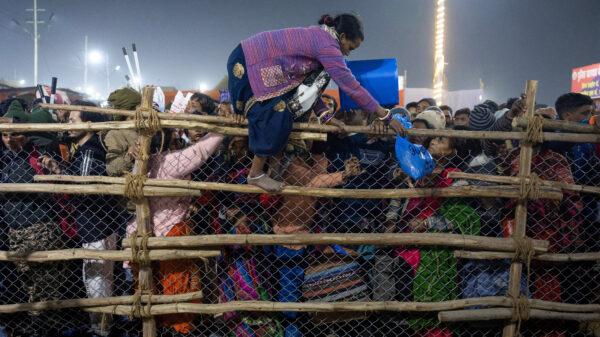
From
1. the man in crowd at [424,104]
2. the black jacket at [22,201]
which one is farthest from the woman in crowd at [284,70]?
the man in crowd at [424,104]

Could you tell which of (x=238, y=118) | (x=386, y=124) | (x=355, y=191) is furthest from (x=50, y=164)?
(x=386, y=124)

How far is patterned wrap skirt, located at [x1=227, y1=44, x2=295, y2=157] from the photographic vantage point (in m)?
2.69

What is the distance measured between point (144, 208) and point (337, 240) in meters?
1.72

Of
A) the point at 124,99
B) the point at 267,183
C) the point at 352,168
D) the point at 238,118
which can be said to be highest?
the point at 124,99


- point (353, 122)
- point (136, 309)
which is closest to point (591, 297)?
point (353, 122)

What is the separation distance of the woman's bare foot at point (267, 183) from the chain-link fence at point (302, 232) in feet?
0.51

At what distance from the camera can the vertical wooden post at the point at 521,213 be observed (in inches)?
115

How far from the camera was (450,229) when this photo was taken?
3107 mm

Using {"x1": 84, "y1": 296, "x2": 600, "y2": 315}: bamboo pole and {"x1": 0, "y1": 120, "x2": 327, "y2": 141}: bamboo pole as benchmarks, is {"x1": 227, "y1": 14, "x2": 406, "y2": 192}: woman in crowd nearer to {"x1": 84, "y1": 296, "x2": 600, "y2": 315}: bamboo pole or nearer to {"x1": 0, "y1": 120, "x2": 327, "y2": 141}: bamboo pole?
{"x1": 0, "y1": 120, "x2": 327, "y2": 141}: bamboo pole

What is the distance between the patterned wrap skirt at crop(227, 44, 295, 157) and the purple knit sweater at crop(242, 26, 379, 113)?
7 cm

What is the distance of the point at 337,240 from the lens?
9.90 feet

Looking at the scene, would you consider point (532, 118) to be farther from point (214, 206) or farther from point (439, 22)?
point (439, 22)

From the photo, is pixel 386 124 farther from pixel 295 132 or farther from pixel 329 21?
pixel 329 21

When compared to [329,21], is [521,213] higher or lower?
lower
